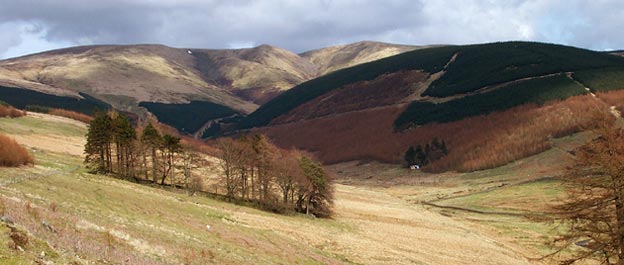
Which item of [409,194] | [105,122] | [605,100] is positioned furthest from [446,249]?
[605,100]

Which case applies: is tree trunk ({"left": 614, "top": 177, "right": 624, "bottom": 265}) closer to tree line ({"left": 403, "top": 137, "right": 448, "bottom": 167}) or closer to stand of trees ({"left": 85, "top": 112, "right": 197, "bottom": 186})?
stand of trees ({"left": 85, "top": 112, "right": 197, "bottom": 186})

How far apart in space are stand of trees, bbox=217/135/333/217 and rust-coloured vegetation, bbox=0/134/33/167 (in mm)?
27882

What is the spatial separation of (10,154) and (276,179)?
34172 mm

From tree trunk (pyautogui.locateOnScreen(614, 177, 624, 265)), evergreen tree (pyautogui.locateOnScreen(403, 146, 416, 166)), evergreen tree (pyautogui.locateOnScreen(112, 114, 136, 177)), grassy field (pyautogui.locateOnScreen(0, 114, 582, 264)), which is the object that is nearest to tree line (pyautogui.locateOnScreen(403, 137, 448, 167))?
evergreen tree (pyautogui.locateOnScreen(403, 146, 416, 166))

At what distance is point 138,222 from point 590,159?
1078 inches

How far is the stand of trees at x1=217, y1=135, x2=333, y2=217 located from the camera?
7106 cm

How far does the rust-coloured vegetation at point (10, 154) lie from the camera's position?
48312 mm

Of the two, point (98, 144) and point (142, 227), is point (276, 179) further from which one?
point (142, 227)

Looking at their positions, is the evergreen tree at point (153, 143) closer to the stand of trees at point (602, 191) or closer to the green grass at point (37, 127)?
the green grass at point (37, 127)

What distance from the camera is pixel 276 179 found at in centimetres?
7206

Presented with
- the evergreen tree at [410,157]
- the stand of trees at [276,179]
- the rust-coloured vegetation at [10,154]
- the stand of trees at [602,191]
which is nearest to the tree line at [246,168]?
the stand of trees at [276,179]

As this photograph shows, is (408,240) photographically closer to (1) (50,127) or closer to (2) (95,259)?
(2) (95,259)

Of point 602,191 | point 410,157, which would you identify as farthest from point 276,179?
point 410,157

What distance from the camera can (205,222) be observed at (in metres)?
41.5
